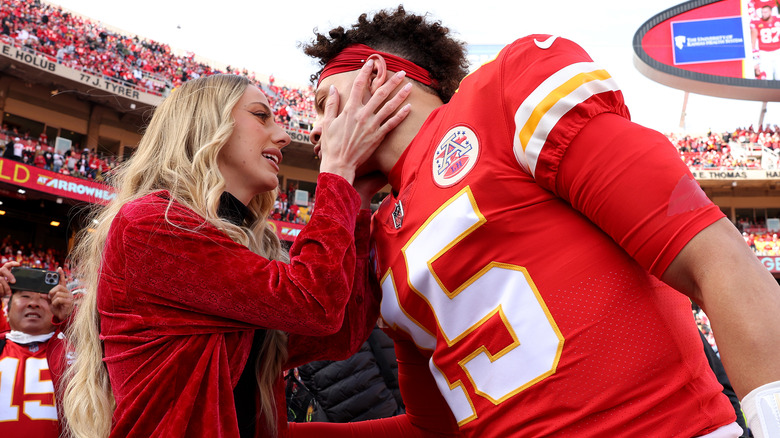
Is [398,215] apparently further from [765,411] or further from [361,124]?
[765,411]

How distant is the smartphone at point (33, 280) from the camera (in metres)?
3.43

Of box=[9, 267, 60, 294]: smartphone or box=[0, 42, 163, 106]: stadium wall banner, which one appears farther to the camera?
box=[0, 42, 163, 106]: stadium wall banner

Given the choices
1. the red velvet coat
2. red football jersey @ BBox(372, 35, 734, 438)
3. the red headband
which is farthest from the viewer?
the red headband

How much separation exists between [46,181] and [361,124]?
696 inches

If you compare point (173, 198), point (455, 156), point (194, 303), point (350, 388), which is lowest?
point (350, 388)

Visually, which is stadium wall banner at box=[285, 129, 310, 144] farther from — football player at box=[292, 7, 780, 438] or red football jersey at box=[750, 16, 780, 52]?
football player at box=[292, 7, 780, 438]

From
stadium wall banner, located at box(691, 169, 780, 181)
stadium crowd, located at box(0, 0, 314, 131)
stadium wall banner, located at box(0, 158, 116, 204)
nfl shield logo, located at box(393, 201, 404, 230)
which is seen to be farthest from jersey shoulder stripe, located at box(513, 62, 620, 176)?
stadium wall banner, located at box(691, 169, 780, 181)

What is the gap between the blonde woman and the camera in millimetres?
1449

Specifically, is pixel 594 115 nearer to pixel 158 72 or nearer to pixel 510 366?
pixel 510 366

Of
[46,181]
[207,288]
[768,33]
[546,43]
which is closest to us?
[546,43]

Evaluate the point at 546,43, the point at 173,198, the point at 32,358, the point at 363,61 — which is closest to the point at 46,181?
the point at 32,358

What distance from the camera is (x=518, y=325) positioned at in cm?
115

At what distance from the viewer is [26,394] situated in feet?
11.0

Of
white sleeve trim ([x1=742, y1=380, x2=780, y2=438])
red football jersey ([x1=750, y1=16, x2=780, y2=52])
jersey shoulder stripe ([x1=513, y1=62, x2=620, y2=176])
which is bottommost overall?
white sleeve trim ([x1=742, y1=380, x2=780, y2=438])
